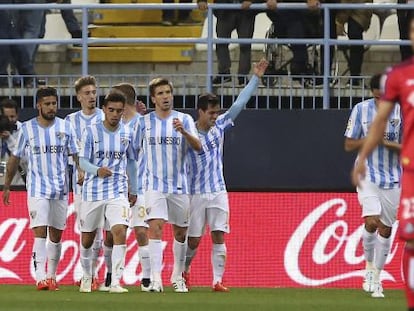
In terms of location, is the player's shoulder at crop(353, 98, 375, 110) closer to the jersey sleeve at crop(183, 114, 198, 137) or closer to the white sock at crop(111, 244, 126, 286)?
the jersey sleeve at crop(183, 114, 198, 137)

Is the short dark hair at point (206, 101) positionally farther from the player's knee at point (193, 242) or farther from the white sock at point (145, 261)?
the white sock at point (145, 261)

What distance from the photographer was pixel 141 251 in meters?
16.0

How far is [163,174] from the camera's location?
1549cm

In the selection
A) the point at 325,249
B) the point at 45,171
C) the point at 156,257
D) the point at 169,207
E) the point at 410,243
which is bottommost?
the point at 325,249

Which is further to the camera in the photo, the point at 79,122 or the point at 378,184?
the point at 79,122

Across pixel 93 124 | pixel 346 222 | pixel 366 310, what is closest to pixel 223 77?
pixel 346 222

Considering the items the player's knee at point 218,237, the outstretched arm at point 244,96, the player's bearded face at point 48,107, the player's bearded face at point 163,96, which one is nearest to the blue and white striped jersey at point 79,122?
the player's bearded face at point 48,107

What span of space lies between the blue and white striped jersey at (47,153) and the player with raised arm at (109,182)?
1.65ft

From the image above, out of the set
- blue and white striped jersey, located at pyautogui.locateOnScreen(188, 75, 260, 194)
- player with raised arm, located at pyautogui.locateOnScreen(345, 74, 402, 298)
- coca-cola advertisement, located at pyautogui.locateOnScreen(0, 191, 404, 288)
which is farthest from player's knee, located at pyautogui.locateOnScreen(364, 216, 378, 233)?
coca-cola advertisement, located at pyautogui.locateOnScreen(0, 191, 404, 288)

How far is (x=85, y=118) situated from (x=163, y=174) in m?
1.32

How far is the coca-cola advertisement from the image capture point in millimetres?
17516

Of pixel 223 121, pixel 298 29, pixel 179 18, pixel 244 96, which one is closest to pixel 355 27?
pixel 298 29

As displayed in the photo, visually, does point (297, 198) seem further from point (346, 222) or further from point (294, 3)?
point (294, 3)

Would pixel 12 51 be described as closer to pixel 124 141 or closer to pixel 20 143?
pixel 20 143
